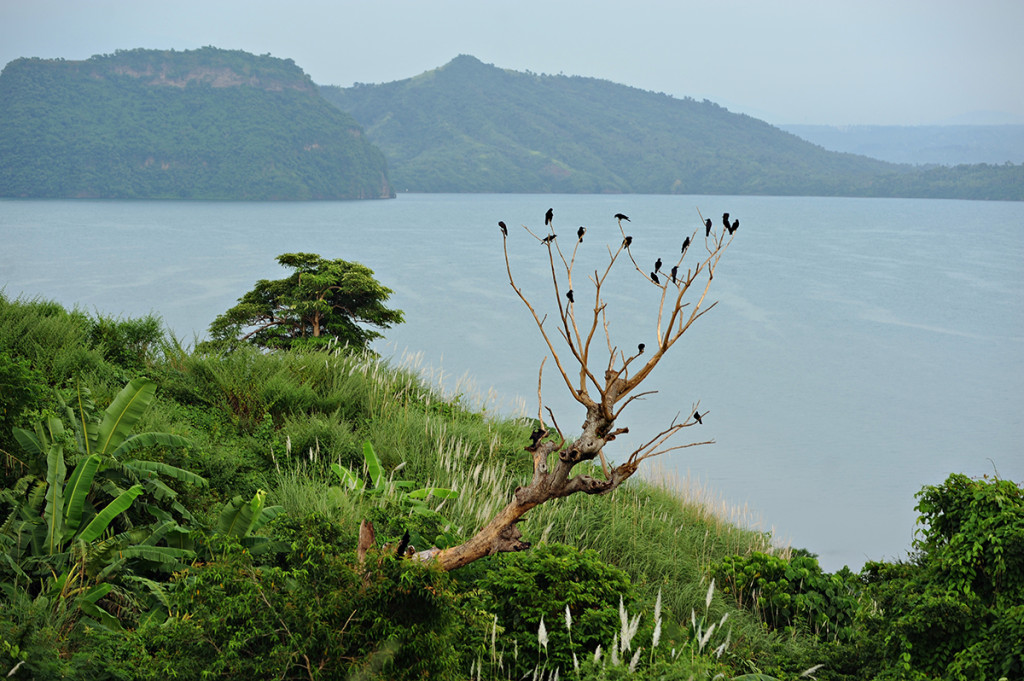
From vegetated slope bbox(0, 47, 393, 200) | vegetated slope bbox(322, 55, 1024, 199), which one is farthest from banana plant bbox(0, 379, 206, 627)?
vegetated slope bbox(322, 55, 1024, 199)

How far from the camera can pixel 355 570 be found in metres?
2.63

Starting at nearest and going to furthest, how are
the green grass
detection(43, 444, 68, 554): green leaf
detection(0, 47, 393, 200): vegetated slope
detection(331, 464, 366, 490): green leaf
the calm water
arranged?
detection(43, 444, 68, 554): green leaf < the green grass < detection(331, 464, 366, 490): green leaf < the calm water < detection(0, 47, 393, 200): vegetated slope

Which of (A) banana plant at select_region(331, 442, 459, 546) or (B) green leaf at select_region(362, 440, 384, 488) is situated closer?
(A) banana plant at select_region(331, 442, 459, 546)

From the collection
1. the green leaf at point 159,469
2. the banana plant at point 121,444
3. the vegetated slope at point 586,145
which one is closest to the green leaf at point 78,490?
the banana plant at point 121,444

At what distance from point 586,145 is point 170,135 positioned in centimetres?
7054

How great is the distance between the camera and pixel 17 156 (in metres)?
100

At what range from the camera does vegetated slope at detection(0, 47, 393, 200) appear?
102438 millimetres

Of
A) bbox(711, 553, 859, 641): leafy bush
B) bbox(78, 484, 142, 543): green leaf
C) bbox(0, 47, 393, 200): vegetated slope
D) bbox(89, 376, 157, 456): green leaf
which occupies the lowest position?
bbox(711, 553, 859, 641): leafy bush

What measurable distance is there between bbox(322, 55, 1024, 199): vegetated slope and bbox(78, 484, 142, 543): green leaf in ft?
437

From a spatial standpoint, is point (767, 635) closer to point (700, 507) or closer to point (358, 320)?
point (700, 507)

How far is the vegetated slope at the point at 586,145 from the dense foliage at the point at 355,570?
428ft

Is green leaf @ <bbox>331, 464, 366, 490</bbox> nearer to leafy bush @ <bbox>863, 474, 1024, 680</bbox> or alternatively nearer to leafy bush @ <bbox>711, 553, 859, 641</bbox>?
leafy bush @ <bbox>711, 553, 859, 641</bbox>

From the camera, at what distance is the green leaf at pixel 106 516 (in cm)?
367

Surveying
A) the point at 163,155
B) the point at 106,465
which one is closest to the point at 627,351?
the point at 106,465
